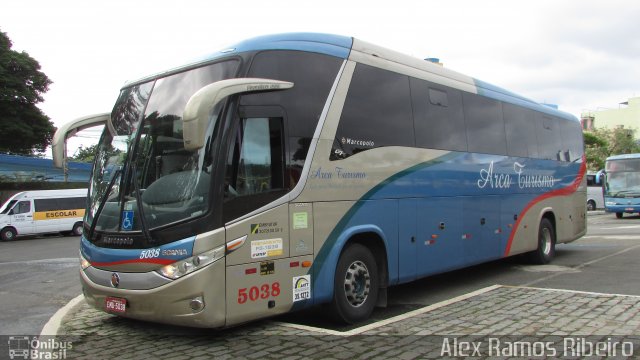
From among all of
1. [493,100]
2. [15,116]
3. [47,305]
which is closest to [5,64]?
[15,116]

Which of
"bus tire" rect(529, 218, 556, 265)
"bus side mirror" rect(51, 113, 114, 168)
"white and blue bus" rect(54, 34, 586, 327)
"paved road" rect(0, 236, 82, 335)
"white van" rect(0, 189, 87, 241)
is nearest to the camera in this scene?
"white and blue bus" rect(54, 34, 586, 327)

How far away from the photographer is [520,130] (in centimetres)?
1086

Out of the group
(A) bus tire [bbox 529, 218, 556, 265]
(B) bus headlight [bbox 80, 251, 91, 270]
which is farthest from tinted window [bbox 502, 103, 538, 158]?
(B) bus headlight [bbox 80, 251, 91, 270]

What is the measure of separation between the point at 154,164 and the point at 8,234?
79.6ft

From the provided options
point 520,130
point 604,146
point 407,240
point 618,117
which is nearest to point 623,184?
point 520,130

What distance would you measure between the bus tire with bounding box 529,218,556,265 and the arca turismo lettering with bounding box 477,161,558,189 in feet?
3.04

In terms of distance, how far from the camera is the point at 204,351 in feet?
17.4

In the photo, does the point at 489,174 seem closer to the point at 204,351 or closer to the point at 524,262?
the point at 524,262

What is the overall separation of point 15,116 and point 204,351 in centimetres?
3289

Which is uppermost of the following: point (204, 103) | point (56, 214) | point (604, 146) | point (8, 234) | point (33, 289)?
point (604, 146)

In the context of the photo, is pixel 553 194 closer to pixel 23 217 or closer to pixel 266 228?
pixel 266 228

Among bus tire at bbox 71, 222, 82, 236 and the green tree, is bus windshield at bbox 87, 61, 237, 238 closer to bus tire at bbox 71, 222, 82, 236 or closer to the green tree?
bus tire at bbox 71, 222, 82, 236

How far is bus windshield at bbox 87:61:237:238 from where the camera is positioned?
534cm

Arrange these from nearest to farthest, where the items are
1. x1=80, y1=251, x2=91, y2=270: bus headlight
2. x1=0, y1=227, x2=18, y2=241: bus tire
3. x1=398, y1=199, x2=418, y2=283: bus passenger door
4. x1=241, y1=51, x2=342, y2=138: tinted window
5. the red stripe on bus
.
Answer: x1=241, y1=51, x2=342, y2=138: tinted window, x1=80, y1=251, x2=91, y2=270: bus headlight, x1=398, y1=199, x2=418, y2=283: bus passenger door, the red stripe on bus, x1=0, y1=227, x2=18, y2=241: bus tire
